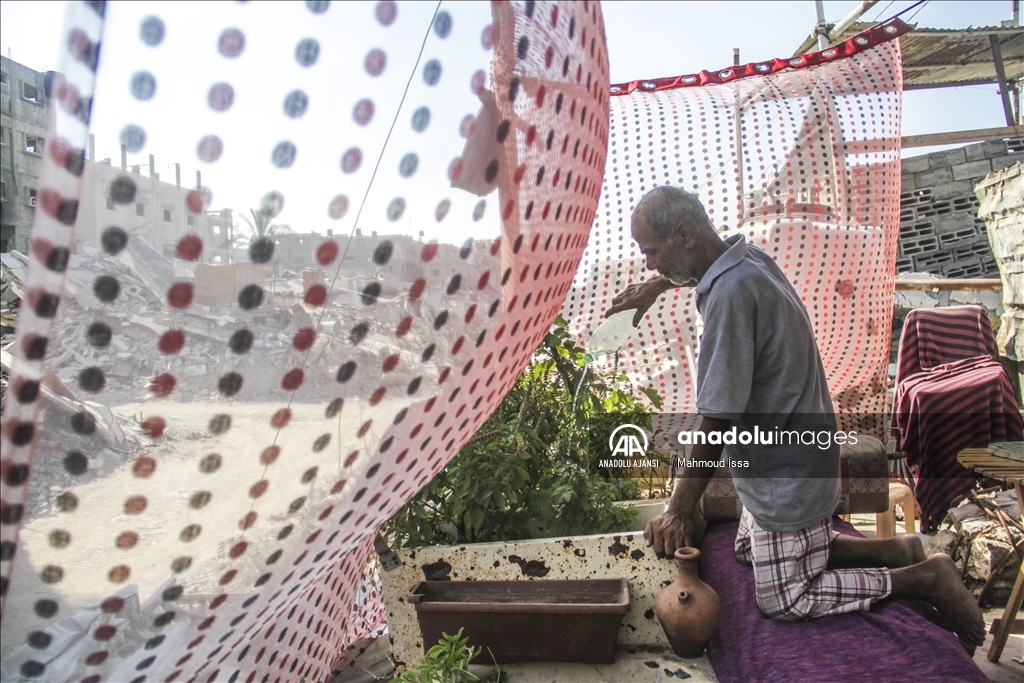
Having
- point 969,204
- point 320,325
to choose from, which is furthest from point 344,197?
point 969,204

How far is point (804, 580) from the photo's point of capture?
211 centimetres

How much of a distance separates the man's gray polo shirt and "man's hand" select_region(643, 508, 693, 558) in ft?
0.86

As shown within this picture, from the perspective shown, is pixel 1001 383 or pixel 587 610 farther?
pixel 1001 383

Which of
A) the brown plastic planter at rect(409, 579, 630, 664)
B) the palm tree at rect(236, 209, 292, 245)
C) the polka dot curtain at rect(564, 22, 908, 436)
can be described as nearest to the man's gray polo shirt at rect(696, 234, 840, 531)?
the brown plastic planter at rect(409, 579, 630, 664)

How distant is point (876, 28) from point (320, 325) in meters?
2.91

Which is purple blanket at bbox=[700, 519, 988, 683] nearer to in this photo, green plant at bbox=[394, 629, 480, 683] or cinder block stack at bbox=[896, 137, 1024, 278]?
green plant at bbox=[394, 629, 480, 683]

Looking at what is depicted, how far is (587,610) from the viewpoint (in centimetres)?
213

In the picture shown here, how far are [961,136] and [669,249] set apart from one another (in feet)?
20.8

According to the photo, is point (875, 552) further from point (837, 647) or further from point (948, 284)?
point (948, 284)

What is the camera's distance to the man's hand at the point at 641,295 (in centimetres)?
274

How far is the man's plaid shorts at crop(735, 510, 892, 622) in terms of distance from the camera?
2098 millimetres

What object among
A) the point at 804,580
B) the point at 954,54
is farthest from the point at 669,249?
the point at 954,54

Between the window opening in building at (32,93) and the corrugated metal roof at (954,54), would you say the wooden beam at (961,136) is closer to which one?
the corrugated metal roof at (954,54)

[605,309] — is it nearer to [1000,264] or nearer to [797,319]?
[797,319]
